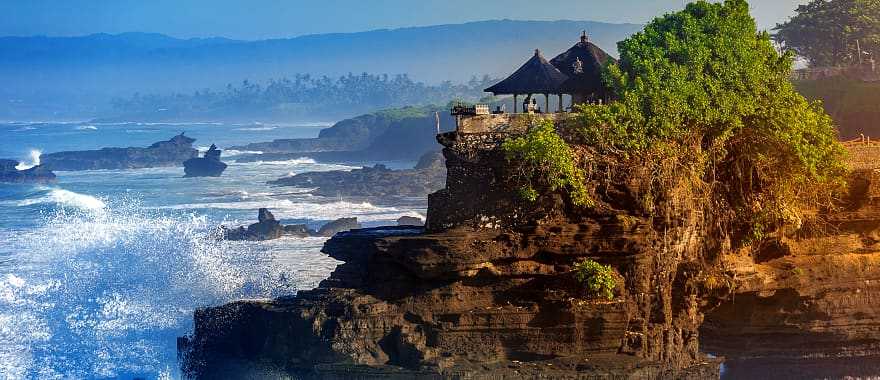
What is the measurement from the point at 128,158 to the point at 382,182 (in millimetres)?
27459

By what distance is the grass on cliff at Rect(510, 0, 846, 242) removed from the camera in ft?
87.9

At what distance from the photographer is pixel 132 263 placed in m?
42.2

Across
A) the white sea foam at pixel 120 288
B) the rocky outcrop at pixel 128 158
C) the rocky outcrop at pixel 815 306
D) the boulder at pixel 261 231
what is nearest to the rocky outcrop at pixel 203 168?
the rocky outcrop at pixel 128 158

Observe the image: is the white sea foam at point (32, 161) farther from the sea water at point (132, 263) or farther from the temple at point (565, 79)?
the temple at point (565, 79)

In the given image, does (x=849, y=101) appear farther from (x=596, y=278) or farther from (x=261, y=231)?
(x=596, y=278)

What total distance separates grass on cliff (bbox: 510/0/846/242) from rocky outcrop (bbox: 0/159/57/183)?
51681 millimetres

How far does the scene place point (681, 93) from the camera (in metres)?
27.1

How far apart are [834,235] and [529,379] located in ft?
27.3

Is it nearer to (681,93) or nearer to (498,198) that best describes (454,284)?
(498,198)

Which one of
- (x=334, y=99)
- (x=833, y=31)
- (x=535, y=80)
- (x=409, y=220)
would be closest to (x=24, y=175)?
(x=409, y=220)

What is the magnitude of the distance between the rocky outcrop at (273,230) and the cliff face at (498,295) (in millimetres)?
21073

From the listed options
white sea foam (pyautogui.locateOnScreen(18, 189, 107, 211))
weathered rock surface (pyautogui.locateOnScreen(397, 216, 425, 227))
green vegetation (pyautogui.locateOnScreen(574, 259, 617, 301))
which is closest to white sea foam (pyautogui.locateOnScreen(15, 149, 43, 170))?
white sea foam (pyautogui.locateOnScreen(18, 189, 107, 211))

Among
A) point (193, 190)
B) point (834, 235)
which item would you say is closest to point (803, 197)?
point (834, 235)

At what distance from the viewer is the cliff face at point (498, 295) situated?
25250mm
